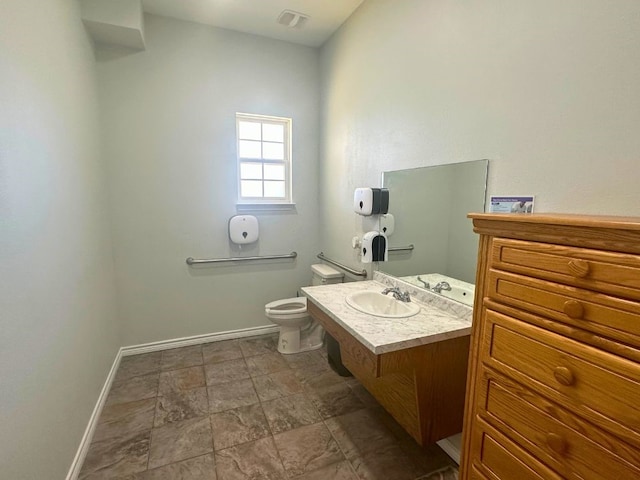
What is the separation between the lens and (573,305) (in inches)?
31.5

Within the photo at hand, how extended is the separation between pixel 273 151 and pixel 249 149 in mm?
258

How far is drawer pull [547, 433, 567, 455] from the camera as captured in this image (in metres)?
0.84

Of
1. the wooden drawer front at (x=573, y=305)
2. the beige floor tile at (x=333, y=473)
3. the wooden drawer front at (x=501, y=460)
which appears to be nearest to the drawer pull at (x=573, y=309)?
the wooden drawer front at (x=573, y=305)

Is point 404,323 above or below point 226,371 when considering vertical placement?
above

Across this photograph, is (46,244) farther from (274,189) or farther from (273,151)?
(273,151)

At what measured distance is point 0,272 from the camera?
108cm

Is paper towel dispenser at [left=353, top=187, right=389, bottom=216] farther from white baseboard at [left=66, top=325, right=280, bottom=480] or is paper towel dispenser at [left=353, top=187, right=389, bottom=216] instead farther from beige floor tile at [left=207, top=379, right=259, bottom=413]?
white baseboard at [left=66, top=325, right=280, bottom=480]

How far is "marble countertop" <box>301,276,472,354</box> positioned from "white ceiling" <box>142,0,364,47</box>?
92.0 inches

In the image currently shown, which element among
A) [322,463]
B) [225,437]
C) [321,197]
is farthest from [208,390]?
[321,197]

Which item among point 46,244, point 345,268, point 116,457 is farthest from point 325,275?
point 46,244

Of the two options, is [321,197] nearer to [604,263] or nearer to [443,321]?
[443,321]

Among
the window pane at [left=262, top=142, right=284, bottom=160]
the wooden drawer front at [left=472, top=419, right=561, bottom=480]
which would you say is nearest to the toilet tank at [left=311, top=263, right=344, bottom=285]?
the window pane at [left=262, top=142, right=284, bottom=160]

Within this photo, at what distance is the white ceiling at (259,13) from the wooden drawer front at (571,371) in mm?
2674

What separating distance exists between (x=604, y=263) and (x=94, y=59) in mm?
3421
